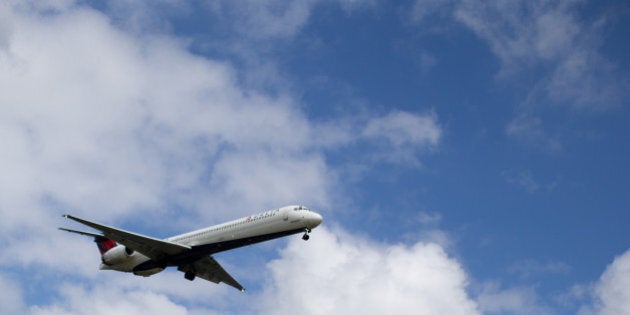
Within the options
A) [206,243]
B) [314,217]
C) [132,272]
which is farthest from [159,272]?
[314,217]

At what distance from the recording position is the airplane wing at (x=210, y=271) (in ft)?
240

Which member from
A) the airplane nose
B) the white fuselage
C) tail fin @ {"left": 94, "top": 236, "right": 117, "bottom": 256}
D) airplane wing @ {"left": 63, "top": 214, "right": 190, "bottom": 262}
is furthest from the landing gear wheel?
the airplane nose

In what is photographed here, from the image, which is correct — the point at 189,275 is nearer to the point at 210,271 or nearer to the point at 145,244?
the point at 210,271

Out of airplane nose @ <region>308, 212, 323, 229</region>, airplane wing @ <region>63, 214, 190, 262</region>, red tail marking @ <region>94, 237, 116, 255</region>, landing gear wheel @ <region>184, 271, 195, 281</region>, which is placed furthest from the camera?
red tail marking @ <region>94, 237, 116, 255</region>

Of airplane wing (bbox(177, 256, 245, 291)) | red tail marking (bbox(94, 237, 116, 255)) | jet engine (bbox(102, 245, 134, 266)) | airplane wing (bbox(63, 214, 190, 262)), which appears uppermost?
red tail marking (bbox(94, 237, 116, 255))

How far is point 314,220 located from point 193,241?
13852 millimetres

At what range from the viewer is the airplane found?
197 ft

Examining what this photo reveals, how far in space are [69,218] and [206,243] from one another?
537 inches

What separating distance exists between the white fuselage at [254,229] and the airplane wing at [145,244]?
1.58 meters

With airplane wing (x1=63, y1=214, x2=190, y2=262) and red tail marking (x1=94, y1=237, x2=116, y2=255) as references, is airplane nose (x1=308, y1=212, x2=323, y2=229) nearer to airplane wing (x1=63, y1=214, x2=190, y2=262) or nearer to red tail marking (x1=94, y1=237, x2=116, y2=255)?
airplane wing (x1=63, y1=214, x2=190, y2=262)

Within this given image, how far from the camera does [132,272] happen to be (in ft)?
234

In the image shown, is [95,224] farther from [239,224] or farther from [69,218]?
[239,224]

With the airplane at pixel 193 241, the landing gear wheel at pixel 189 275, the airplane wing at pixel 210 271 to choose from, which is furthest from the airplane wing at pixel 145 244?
the landing gear wheel at pixel 189 275

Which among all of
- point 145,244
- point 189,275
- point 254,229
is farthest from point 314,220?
point 189,275
